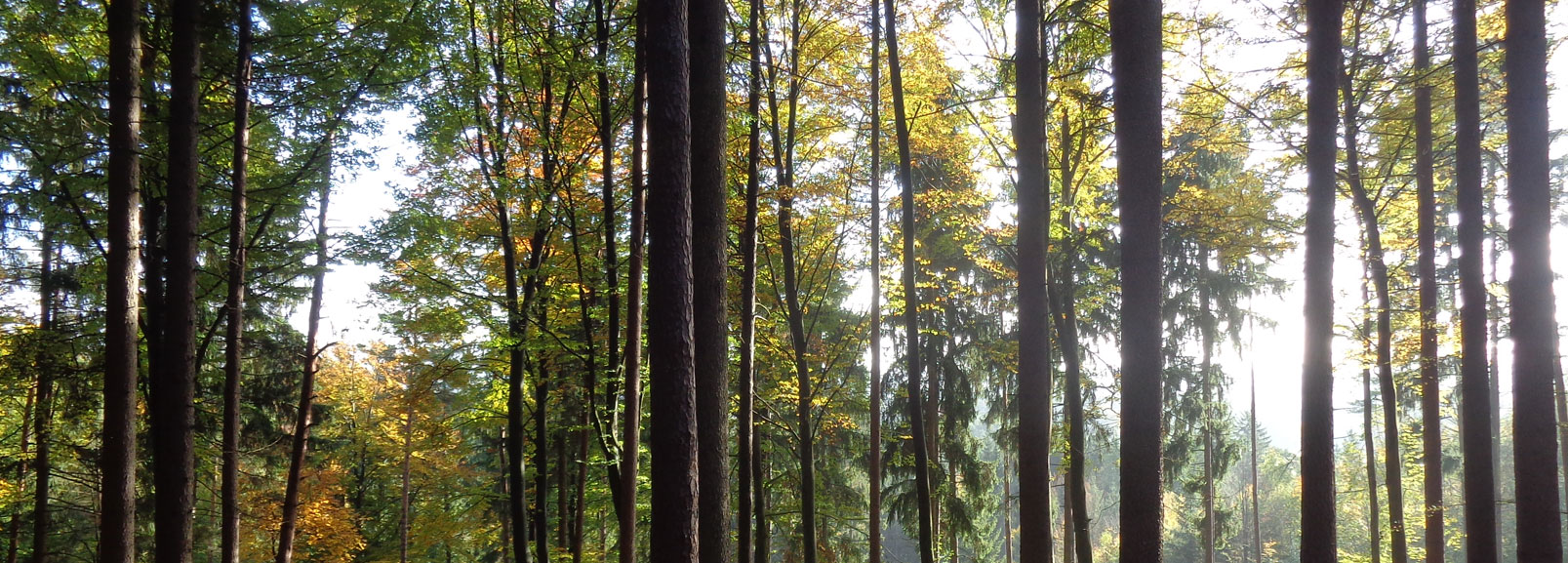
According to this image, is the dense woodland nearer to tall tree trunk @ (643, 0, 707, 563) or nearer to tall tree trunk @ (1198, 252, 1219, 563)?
tall tree trunk @ (643, 0, 707, 563)

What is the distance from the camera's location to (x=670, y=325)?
5273 mm

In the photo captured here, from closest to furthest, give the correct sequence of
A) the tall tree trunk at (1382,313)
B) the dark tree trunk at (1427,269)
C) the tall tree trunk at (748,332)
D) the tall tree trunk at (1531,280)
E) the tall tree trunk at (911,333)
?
the tall tree trunk at (1531,280)
the tall tree trunk at (911,333)
the tall tree trunk at (748,332)
the dark tree trunk at (1427,269)
the tall tree trunk at (1382,313)

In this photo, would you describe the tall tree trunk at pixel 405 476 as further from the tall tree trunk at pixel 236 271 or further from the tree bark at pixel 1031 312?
the tree bark at pixel 1031 312

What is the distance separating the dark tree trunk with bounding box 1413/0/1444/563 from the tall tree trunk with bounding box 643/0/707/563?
1029 cm

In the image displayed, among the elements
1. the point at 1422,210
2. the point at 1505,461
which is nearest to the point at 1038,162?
the point at 1422,210

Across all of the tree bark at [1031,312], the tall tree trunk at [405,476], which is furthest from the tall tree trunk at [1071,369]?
the tall tree trunk at [405,476]

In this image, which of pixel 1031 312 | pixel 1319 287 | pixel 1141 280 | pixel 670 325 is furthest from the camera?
pixel 1031 312

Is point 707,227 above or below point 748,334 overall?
above

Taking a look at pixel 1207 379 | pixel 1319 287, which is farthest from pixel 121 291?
pixel 1207 379

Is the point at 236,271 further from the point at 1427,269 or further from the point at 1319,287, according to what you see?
the point at 1427,269

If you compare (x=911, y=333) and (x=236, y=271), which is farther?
(x=911, y=333)

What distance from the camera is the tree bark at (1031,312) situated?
839 cm

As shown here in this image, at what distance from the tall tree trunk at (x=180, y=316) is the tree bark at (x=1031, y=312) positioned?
887cm

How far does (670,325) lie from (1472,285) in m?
9.78
